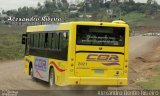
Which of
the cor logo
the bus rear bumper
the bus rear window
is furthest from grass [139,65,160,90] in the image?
the bus rear window

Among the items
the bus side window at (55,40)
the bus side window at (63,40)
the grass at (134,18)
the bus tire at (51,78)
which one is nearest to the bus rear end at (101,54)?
the bus side window at (63,40)

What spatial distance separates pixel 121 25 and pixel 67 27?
1.96m

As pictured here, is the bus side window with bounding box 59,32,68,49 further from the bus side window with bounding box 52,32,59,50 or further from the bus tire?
the bus tire

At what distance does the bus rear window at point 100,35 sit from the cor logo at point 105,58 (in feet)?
1.42

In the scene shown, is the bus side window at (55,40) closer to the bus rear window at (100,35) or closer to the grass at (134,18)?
the bus rear window at (100,35)

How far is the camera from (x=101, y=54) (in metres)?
18.1

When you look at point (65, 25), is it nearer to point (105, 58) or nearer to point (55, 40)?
point (55, 40)

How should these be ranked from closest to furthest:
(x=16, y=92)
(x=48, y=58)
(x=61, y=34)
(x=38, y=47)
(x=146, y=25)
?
(x=16, y=92) < (x=61, y=34) < (x=48, y=58) < (x=38, y=47) < (x=146, y=25)

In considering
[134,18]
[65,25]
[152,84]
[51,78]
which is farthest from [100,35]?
[134,18]

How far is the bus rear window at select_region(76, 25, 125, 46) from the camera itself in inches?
707

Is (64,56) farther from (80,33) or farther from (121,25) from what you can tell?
(121,25)

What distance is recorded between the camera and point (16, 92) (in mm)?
17750

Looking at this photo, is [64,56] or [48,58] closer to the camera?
[64,56]

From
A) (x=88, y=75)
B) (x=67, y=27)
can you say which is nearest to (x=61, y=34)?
(x=67, y=27)
